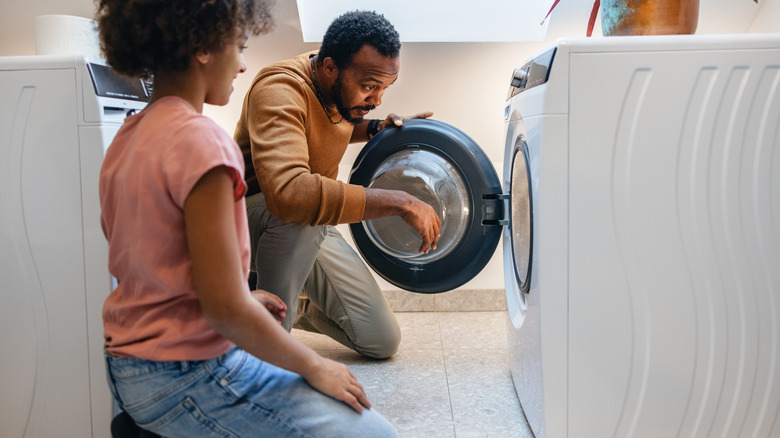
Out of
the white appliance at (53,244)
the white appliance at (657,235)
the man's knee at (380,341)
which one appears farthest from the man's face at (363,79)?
the man's knee at (380,341)

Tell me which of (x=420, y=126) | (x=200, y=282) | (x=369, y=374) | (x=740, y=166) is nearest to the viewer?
(x=200, y=282)

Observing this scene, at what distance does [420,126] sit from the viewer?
1747 millimetres

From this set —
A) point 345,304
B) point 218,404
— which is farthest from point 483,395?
point 218,404

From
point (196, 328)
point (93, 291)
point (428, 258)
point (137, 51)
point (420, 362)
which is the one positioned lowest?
point (420, 362)

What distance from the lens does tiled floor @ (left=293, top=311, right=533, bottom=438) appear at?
1.66 meters

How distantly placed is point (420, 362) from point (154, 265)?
1.35 metres

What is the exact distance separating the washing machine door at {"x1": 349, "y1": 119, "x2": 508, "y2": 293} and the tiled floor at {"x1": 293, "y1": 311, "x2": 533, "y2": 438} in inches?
11.8

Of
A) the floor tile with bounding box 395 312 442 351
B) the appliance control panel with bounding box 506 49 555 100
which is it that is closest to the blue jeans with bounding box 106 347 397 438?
the appliance control panel with bounding box 506 49 555 100

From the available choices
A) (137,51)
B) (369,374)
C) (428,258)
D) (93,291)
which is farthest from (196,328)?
(369,374)

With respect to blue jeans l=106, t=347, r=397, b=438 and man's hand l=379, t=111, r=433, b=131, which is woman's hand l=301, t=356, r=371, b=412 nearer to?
blue jeans l=106, t=347, r=397, b=438

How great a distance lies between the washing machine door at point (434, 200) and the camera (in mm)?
1729

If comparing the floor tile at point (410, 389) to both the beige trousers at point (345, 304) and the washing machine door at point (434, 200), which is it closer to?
the beige trousers at point (345, 304)

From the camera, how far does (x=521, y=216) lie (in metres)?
1.67

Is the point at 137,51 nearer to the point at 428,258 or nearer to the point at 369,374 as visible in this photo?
the point at 428,258
